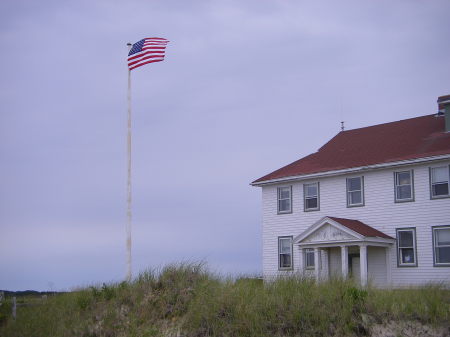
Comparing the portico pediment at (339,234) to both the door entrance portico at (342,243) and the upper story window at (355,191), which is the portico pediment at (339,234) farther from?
the upper story window at (355,191)

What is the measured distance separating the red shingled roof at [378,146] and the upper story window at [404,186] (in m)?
0.80

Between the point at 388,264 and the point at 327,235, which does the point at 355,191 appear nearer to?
the point at 327,235

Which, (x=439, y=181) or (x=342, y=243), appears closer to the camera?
(x=439, y=181)

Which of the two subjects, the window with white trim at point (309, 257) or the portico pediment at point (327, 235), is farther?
the window with white trim at point (309, 257)

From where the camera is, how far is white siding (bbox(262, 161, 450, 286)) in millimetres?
26125

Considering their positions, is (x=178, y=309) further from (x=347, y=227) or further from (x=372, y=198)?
(x=372, y=198)

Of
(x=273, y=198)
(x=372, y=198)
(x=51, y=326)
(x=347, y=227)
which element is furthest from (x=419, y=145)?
(x=51, y=326)

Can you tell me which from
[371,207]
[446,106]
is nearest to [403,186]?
[371,207]

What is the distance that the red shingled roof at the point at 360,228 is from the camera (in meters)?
26.6

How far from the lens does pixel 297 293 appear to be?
13.3 m

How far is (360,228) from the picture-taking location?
1065 inches

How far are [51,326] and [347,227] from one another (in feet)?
46.8

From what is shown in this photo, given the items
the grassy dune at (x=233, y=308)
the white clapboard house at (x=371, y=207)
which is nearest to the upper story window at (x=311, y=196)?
the white clapboard house at (x=371, y=207)

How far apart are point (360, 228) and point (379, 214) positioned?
4.78 feet
